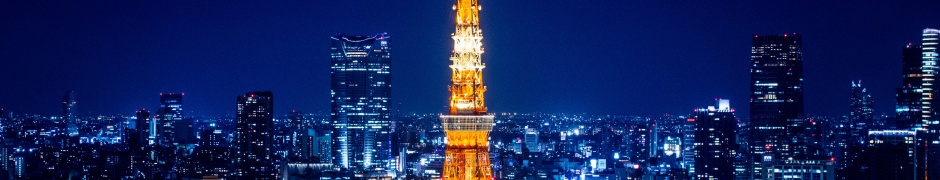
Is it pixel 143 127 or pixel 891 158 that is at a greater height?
pixel 143 127

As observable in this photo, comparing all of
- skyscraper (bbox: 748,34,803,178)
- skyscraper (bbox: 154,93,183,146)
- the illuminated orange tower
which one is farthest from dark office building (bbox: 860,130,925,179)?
the illuminated orange tower

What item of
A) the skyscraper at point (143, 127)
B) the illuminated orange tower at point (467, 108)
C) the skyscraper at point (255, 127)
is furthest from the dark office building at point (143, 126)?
the illuminated orange tower at point (467, 108)

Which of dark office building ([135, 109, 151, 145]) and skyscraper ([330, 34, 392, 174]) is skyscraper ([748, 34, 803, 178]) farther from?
dark office building ([135, 109, 151, 145])

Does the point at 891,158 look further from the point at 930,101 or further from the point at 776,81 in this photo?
the point at 776,81

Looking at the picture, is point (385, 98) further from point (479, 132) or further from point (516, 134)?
point (479, 132)

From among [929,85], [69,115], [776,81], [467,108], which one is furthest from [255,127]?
[467,108]

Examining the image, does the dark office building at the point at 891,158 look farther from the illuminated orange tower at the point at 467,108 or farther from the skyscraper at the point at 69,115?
the illuminated orange tower at the point at 467,108

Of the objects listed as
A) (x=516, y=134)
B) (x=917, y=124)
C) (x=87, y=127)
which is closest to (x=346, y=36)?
(x=87, y=127)
